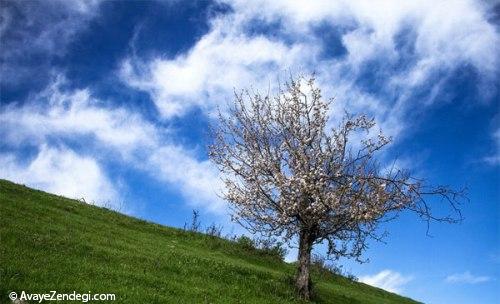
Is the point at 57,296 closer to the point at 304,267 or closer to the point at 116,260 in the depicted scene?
the point at 116,260

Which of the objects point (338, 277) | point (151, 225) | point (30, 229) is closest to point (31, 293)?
point (30, 229)

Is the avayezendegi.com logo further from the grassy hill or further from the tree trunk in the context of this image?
the tree trunk

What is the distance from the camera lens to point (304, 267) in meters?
27.9

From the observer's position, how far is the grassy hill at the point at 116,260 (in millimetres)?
19611

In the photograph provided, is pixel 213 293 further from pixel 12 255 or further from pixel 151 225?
pixel 151 225

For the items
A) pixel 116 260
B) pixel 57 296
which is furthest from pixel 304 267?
pixel 57 296

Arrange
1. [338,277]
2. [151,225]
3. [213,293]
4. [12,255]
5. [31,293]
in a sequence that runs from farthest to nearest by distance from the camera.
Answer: [338,277], [151,225], [213,293], [12,255], [31,293]

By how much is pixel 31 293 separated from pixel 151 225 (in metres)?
23.4

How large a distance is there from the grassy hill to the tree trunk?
65 cm

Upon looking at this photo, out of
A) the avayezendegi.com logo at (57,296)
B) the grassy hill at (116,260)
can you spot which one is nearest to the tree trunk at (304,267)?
the grassy hill at (116,260)

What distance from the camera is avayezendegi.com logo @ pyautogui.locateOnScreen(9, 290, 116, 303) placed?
16.8 meters

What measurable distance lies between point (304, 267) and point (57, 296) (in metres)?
13.7

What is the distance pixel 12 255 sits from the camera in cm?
2080

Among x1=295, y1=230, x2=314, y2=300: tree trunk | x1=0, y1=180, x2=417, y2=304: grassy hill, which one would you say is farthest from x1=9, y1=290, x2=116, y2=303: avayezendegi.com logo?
x1=295, y1=230, x2=314, y2=300: tree trunk
